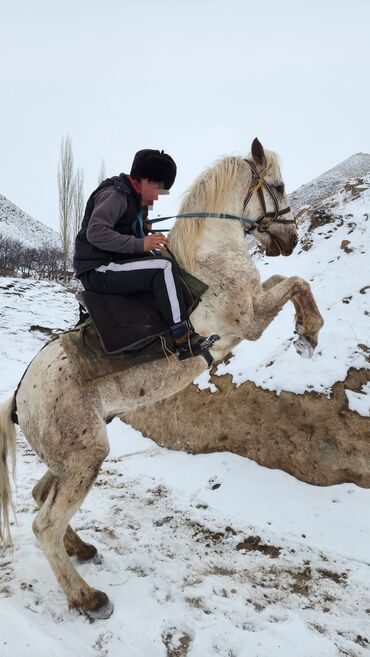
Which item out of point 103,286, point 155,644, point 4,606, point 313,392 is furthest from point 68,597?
point 313,392

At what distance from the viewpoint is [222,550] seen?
3.59 m

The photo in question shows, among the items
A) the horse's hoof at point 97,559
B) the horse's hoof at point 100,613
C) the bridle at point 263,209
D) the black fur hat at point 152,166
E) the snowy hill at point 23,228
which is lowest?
the snowy hill at point 23,228

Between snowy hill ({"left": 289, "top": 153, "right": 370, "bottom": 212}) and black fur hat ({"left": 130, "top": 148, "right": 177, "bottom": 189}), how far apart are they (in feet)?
43.6

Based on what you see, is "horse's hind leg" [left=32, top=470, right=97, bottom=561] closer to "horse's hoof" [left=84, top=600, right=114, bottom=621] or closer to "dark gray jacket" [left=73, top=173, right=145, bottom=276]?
"horse's hoof" [left=84, top=600, right=114, bottom=621]

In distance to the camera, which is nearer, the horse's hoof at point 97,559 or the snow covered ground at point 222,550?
the snow covered ground at point 222,550

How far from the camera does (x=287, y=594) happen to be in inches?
118

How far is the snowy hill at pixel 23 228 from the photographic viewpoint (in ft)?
181

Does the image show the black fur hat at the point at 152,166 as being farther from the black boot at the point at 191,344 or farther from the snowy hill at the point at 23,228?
the snowy hill at the point at 23,228

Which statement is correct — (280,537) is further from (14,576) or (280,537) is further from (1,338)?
(1,338)

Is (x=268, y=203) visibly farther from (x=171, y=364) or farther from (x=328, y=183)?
(x=328, y=183)

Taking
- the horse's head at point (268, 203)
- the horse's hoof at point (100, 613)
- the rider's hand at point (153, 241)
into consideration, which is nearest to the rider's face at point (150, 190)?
the rider's hand at point (153, 241)

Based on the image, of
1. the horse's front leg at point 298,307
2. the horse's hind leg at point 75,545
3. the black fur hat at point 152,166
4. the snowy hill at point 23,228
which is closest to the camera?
the black fur hat at point 152,166

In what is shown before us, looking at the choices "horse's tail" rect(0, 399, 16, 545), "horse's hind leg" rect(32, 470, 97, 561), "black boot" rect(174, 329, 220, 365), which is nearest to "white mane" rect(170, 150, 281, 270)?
"black boot" rect(174, 329, 220, 365)

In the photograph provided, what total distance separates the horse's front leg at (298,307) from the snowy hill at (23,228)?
181 ft
